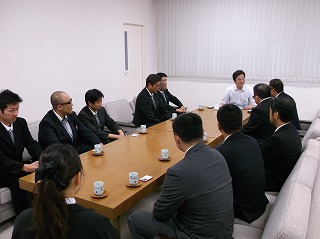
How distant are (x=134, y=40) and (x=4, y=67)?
279cm

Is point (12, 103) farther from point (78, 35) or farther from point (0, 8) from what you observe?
point (78, 35)

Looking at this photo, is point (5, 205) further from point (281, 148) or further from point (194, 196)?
point (281, 148)

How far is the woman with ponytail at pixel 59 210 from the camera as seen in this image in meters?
1.01

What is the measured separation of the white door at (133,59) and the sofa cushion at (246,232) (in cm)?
418

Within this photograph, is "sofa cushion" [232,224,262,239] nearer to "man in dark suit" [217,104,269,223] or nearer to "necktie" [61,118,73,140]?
"man in dark suit" [217,104,269,223]

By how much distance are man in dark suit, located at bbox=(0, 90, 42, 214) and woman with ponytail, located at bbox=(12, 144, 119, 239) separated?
1453 mm

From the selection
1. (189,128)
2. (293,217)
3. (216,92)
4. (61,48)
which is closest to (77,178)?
(189,128)

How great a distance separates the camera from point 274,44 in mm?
5305

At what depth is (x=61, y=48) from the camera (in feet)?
14.1

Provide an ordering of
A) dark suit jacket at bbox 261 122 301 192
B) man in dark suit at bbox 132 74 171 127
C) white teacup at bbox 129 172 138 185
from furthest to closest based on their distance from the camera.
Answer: man in dark suit at bbox 132 74 171 127, dark suit jacket at bbox 261 122 301 192, white teacup at bbox 129 172 138 185

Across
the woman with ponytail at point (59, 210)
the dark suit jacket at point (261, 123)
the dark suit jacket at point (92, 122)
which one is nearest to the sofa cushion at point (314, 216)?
the woman with ponytail at point (59, 210)

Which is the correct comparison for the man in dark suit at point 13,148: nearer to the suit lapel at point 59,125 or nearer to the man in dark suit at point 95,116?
the suit lapel at point 59,125

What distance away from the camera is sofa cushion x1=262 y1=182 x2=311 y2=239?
135 cm

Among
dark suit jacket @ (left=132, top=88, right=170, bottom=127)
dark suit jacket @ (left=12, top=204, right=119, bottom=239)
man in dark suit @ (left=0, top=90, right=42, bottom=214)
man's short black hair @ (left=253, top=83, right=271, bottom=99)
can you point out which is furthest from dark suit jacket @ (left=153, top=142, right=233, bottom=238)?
dark suit jacket @ (left=132, top=88, right=170, bottom=127)
